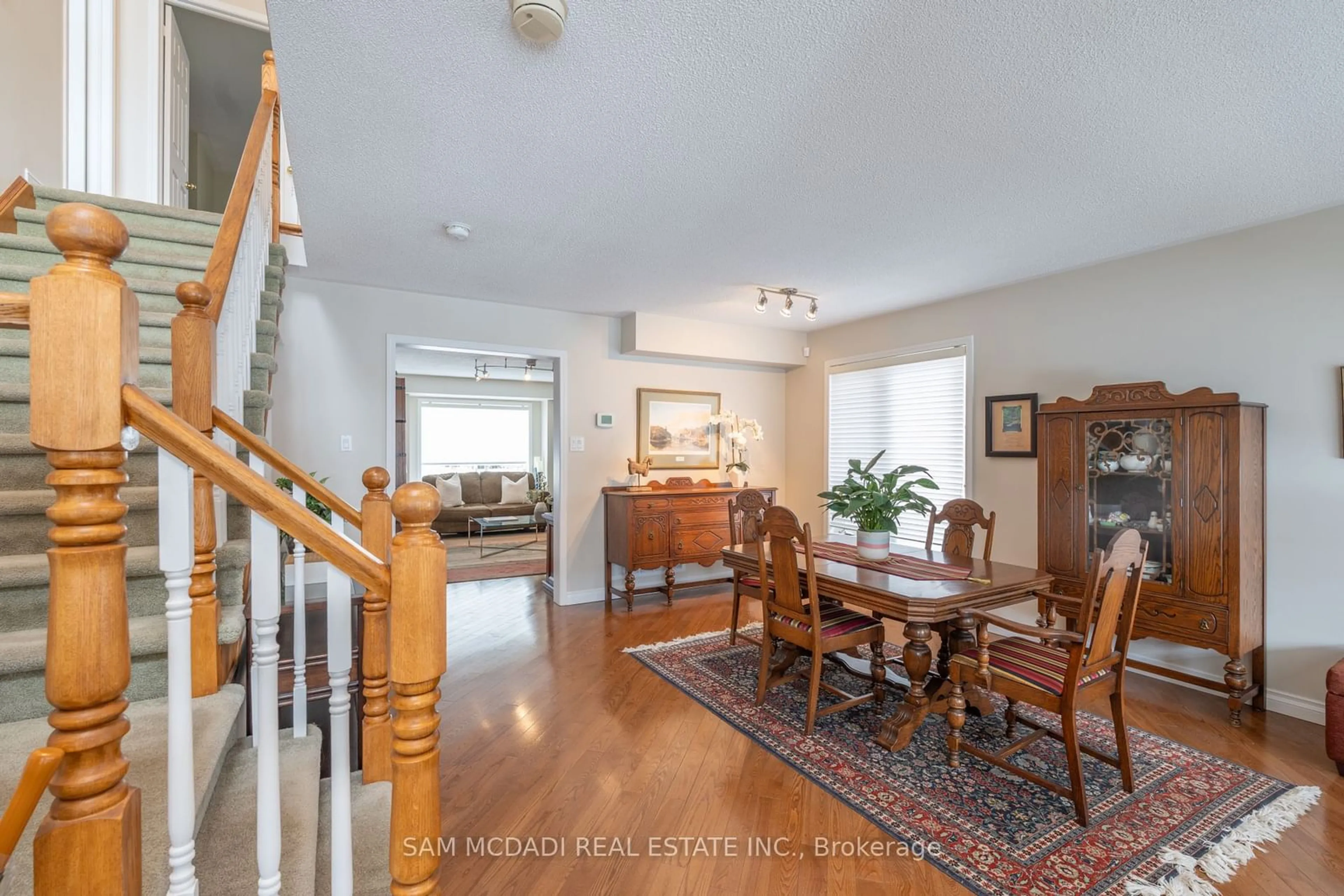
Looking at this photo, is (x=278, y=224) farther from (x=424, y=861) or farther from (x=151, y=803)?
(x=424, y=861)

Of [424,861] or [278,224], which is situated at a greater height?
[278,224]

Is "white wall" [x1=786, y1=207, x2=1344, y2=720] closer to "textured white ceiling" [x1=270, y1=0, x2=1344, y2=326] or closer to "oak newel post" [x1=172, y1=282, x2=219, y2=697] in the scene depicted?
"textured white ceiling" [x1=270, y1=0, x2=1344, y2=326]

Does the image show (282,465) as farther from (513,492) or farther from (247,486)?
(513,492)

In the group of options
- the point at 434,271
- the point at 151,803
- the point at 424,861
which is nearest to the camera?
the point at 424,861

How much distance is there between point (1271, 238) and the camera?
3.01m

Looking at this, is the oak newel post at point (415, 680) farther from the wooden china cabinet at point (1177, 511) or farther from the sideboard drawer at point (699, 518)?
the sideboard drawer at point (699, 518)

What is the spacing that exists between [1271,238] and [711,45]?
320cm

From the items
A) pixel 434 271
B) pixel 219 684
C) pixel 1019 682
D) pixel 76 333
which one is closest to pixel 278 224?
pixel 434 271

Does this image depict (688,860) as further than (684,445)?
No

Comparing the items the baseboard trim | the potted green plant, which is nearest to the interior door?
the potted green plant

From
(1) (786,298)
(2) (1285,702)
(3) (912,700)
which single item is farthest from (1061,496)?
(1) (786,298)

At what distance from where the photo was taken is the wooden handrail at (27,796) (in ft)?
1.89

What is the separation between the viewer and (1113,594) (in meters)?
2.08

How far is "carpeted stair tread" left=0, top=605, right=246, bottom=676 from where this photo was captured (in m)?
1.25
